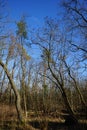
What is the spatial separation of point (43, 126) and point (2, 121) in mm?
3244

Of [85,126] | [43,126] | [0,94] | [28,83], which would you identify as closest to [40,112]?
[43,126]

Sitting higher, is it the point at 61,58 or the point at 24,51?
the point at 24,51

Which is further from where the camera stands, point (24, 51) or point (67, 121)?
point (24, 51)

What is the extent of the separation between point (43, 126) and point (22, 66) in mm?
16057

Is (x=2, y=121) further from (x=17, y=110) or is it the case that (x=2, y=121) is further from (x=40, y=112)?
(x=40, y=112)

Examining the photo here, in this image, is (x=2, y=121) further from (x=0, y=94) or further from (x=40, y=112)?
(x=0, y=94)

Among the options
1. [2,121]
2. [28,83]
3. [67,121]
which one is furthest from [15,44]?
[2,121]

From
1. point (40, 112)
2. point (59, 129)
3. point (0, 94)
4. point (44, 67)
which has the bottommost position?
point (59, 129)

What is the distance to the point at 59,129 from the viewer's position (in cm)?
1708

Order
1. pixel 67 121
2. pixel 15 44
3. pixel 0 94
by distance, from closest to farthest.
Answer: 1. pixel 67 121
2. pixel 0 94
3. pixel 15 44

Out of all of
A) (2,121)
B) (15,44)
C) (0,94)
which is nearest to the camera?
(2,121)

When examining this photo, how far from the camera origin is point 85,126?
561 inches

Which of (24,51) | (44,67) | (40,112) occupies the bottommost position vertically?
(40,112)

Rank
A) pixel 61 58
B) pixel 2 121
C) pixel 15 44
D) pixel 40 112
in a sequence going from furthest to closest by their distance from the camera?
pixel 15 44 → pixel 61 58 → pixel 2 121 → pixel 40 112
